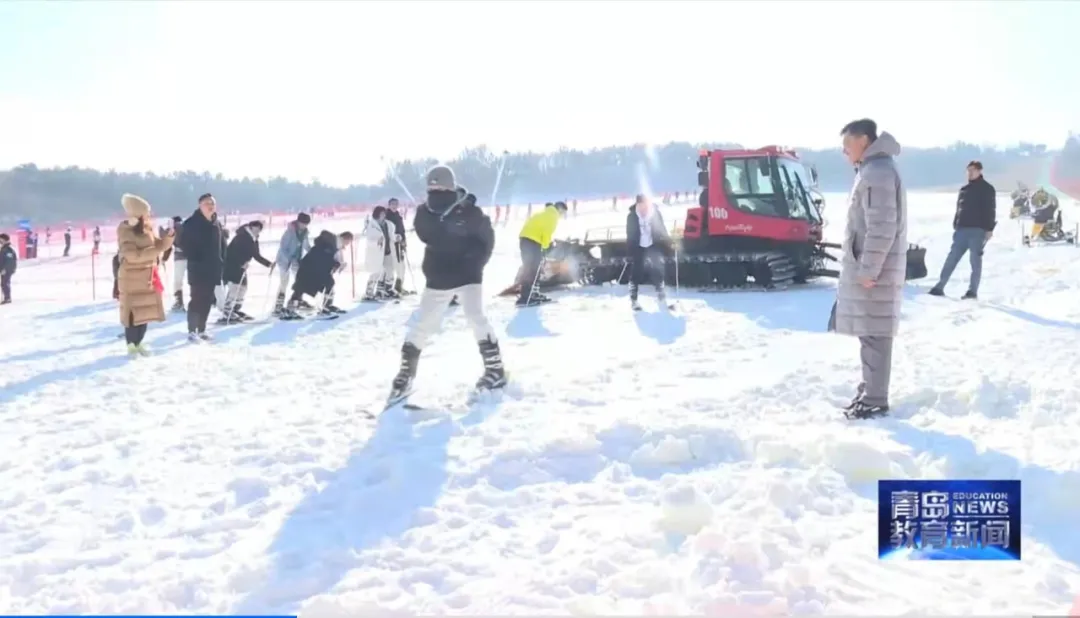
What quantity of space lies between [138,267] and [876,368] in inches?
262

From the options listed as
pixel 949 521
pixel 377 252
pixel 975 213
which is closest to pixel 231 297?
pixel 377 252

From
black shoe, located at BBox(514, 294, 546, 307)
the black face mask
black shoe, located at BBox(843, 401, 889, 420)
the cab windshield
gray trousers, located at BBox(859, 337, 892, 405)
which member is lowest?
black shoe, located at BBox(514, 294, 546, 307)

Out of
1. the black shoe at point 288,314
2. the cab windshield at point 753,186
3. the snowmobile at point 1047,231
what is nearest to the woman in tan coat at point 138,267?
the black shoe at point 288,314

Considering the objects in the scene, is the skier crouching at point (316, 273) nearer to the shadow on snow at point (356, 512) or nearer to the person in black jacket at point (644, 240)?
the person in black jacket at point (644, 240)

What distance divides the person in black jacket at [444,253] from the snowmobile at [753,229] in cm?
784

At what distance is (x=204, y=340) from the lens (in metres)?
9.23

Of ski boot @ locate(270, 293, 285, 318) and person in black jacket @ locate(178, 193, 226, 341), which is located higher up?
person in black jacket @ locate(178, 193, 226, 341)

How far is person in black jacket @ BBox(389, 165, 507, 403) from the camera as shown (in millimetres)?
5441

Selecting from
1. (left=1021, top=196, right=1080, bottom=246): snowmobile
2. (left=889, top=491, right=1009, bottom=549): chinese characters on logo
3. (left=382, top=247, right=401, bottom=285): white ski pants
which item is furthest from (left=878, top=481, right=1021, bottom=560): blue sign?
(left=1021, top=196, right=1080, bottom=246): snowmobile

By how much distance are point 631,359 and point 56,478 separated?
14.6ft

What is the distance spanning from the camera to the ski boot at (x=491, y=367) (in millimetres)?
5805

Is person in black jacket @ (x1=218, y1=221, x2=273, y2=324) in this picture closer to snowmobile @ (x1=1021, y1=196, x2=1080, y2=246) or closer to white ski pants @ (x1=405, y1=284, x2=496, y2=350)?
white ski pants @ (x1=405, y1=284, x2=496, y2=350)

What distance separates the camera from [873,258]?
4.67 meters

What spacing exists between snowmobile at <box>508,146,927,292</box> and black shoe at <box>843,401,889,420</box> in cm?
799
